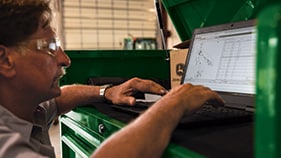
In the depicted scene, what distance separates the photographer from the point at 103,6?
6922 mm

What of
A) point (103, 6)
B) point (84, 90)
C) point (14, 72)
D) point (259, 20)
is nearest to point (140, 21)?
point (103, 6)

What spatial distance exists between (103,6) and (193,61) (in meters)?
5.85

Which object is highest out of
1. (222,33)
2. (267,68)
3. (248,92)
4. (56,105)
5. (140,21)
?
(140,21)

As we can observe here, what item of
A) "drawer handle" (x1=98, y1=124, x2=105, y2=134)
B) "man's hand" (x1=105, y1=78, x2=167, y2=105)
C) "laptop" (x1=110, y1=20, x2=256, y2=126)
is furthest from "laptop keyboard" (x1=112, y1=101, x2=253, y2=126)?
"man's hand" (x1=105, y1=78, x2=167, y2=105)

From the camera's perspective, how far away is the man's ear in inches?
34.3

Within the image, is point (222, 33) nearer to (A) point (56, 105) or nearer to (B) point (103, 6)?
(A) point (56, 105)

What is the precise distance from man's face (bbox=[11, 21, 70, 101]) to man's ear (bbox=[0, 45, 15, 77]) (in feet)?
0.05

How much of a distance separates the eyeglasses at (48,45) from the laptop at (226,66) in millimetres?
305

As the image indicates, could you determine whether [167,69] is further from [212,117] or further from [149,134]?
[149,134]

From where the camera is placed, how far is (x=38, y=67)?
942 millimetres

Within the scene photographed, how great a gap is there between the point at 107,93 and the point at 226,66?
518 millimetres

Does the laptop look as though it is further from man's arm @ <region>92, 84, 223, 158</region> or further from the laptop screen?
man's arm @ <region>92, 84, 223, 158</region>

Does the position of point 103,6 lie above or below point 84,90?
above

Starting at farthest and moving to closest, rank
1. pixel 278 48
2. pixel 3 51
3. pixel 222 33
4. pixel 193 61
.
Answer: pixel 193 61, pixel 222 33, pixel 3 51, pixel 278 48
